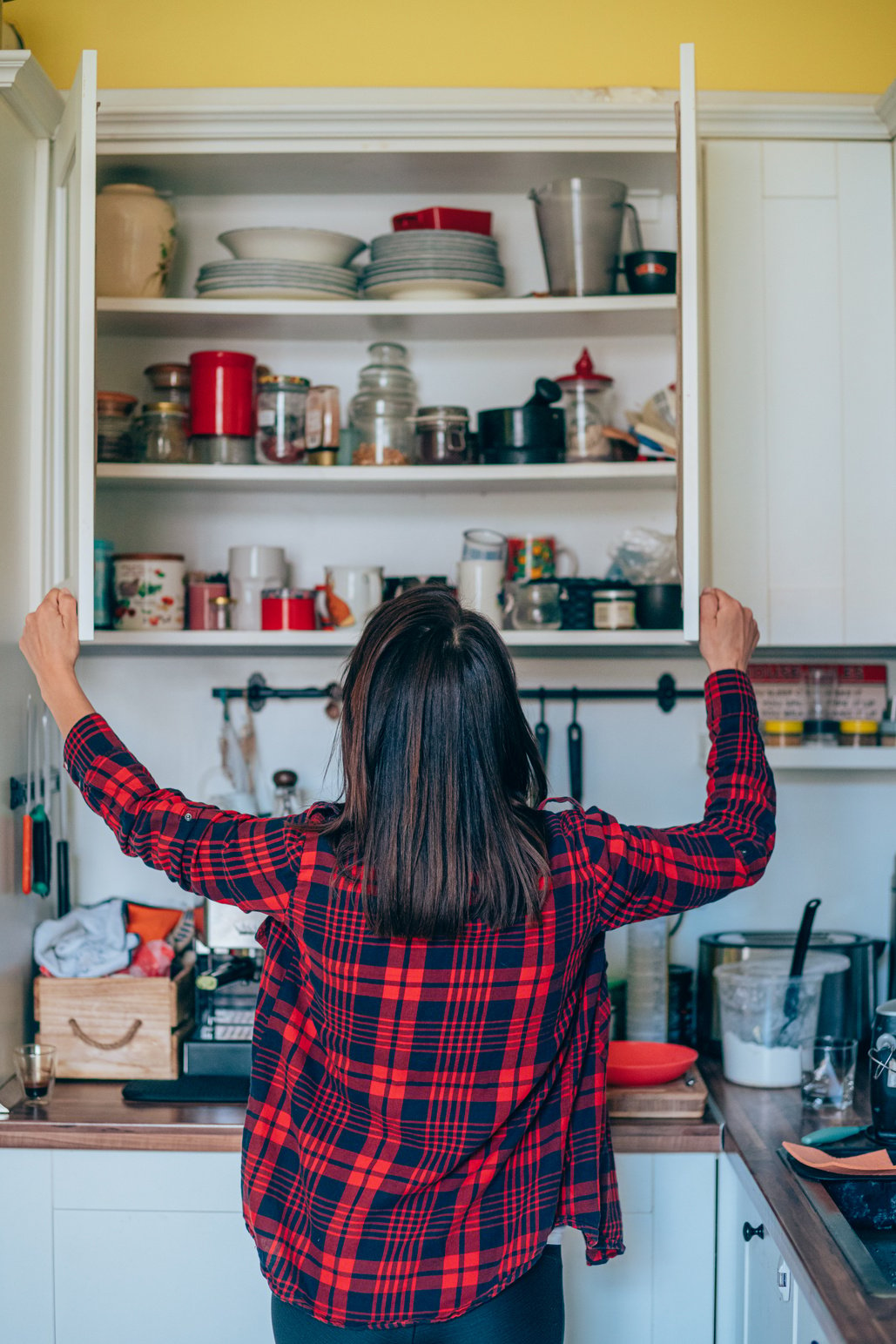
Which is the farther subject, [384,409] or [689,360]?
[384,409]

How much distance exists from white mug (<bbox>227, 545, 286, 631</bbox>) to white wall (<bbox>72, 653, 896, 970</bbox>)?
0.67 feet

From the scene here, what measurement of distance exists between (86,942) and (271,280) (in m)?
1.19

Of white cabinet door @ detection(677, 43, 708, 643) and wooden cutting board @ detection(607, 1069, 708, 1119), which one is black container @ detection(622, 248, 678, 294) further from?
wooden cutting board @ detection(607, 1069, 708, 1119)

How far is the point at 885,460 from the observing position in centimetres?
218

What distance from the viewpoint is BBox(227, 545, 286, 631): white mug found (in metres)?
2.23

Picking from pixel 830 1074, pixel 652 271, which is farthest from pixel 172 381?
pixel 830 1074

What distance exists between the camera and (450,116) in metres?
2.13

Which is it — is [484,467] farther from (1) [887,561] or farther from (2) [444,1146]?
(2) [444,1146]

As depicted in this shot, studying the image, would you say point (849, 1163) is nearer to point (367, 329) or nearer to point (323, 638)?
point (323, 638)

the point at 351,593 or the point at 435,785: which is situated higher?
the point at 351,593

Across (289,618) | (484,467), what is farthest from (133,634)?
(484,467)

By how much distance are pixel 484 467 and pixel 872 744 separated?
896 millimetres

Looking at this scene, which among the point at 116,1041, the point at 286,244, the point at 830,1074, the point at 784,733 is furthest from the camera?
the point at 784,733

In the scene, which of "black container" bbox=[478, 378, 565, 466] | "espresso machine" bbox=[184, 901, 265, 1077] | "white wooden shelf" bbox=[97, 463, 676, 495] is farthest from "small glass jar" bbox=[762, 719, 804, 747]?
"espresso machine" bbox=[184, 901, 265, 1077]
